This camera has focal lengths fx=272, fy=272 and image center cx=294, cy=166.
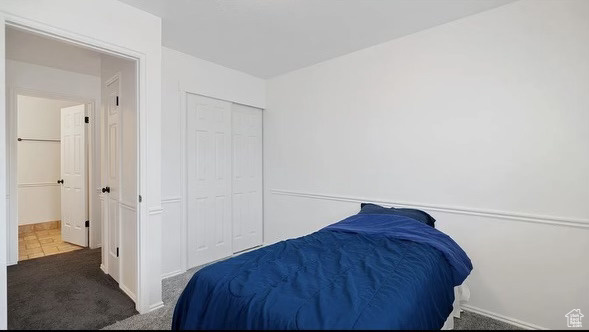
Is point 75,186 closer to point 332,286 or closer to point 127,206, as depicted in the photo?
point 127,206

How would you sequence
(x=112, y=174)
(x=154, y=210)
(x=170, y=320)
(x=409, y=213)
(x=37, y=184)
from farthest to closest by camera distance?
(x=37, y=184), (x=112, y=174), (x=409, y=213), (x=154, y=210), (x=170, y=320)

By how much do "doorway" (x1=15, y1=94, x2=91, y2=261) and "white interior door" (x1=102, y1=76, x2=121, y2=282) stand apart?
50 centimetres

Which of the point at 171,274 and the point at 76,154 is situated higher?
the point at 76,154

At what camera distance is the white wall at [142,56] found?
179 centimetres

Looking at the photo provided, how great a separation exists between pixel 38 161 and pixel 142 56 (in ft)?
8.19

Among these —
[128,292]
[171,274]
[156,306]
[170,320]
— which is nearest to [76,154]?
[171,274]

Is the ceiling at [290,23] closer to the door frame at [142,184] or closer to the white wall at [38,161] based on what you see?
the door frame at [142,184]

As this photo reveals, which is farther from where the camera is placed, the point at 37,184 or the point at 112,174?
the point at 37,184

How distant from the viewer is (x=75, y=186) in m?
3.71

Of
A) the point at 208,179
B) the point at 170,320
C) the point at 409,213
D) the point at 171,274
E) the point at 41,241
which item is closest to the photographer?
the point at 170,320

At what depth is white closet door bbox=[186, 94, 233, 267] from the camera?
3125 mm

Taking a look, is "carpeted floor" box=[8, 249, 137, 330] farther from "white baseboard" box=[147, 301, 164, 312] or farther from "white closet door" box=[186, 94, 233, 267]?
"white closet door" box=[186, 94, 233, 267]

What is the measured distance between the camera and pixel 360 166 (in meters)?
2.92

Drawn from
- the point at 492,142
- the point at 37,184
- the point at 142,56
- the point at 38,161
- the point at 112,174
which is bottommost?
the point at 37,184
